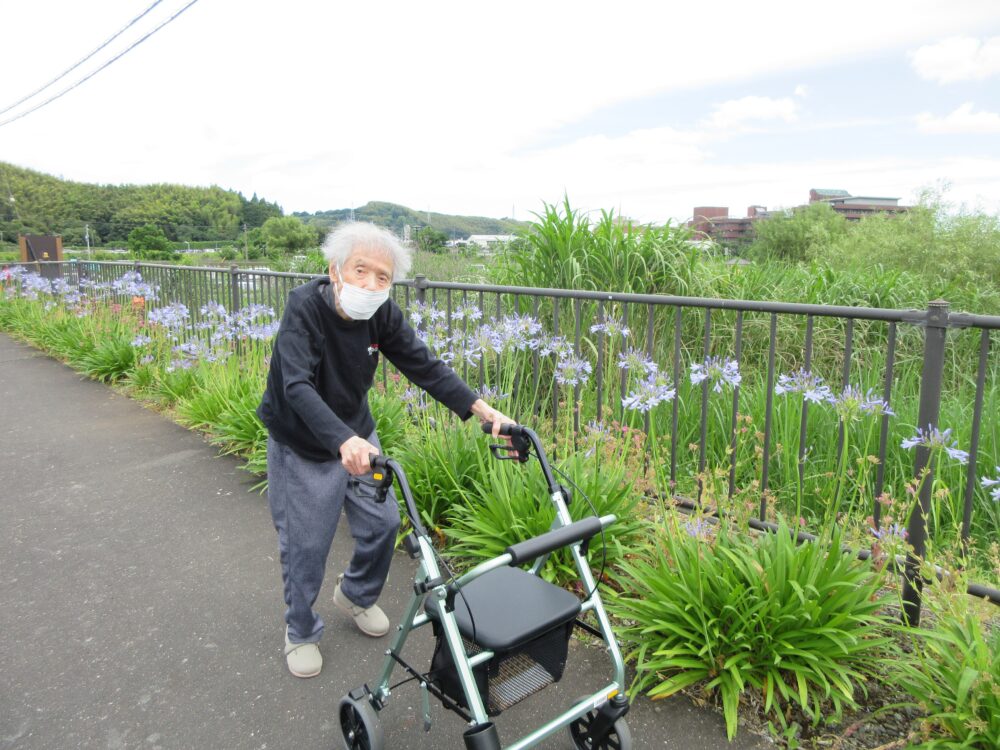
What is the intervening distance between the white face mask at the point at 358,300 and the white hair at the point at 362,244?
0.07 m

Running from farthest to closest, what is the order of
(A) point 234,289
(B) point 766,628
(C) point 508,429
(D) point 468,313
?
1. (A) point 234,289
2. (D) point 468,313
3. (B) point 766,628
4. (C) point 508,429

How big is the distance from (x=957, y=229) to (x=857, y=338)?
10.2 meters

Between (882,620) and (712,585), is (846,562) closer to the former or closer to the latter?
(882,620)

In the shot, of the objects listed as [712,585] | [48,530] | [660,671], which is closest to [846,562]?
[712,585]

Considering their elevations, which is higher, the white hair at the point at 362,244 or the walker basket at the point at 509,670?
the white hair at the point at 362,244

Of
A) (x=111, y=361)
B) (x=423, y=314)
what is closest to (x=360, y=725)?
(x=423, y=314)

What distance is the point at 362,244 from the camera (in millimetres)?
2518

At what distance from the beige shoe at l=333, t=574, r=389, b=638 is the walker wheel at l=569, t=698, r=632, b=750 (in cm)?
106

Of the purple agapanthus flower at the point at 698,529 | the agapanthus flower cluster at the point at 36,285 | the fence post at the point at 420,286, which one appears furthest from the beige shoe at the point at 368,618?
the agapanthus flower cluster at the point at 36,285

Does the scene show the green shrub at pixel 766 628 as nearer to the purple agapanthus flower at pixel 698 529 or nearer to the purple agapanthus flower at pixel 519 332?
the purple agapanthus flower at pixel 698 529

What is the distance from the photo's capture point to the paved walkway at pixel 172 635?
253 centimetres

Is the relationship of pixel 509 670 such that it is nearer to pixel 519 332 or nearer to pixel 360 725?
pixel 360 725

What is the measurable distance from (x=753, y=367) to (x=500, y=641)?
542 centimetres

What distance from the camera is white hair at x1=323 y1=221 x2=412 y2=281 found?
8.29ft
